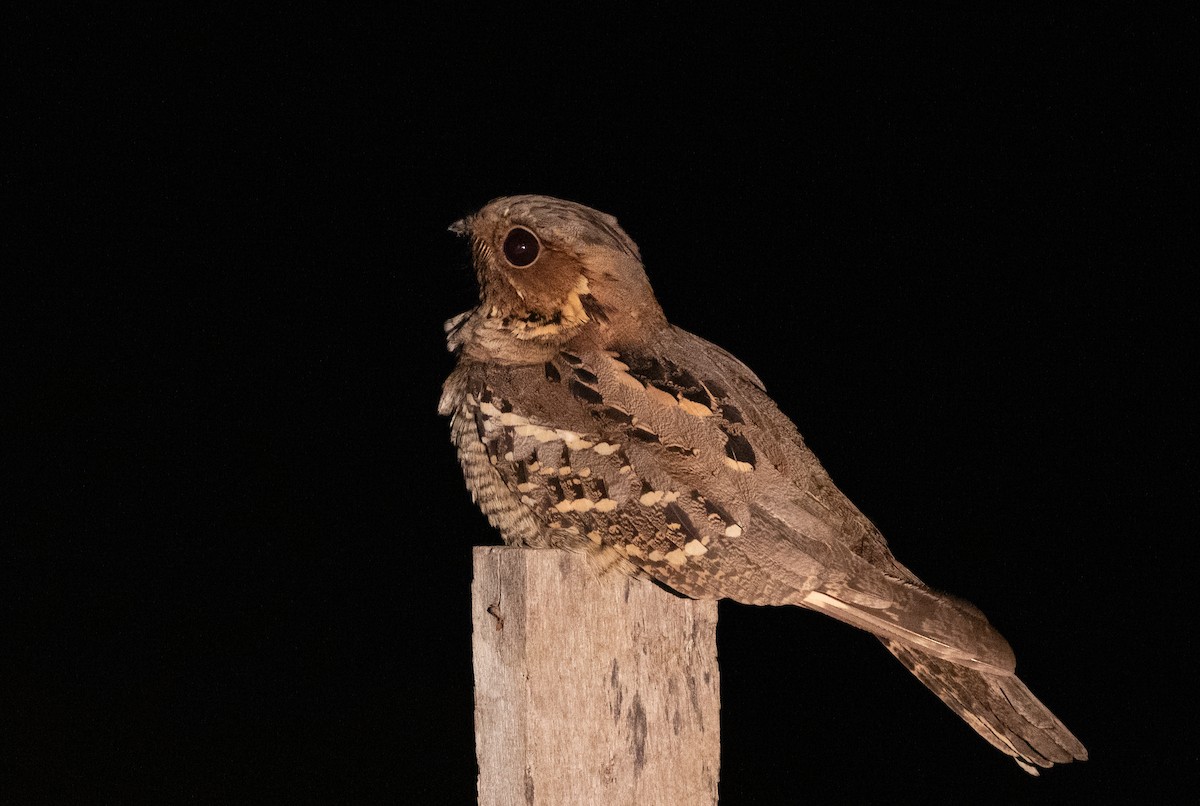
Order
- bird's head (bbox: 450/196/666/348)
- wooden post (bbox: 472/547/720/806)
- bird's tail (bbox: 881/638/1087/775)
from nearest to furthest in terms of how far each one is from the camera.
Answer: wooden post (bbox: 472/547/720/806)
bird's tail (bbox: 881/638/1087/775)
bird's head (bbox: 450/196/666/348)

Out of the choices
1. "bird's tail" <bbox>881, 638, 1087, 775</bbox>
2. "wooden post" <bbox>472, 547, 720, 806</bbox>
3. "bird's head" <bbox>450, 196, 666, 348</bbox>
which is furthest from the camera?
"bird's head" <bbox>450, 196, 666, 348</bbox>

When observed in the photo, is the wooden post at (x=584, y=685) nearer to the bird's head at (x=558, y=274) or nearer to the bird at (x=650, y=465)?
the bird at (x=650, y=465)

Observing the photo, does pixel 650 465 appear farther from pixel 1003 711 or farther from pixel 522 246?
pixel 1003 711

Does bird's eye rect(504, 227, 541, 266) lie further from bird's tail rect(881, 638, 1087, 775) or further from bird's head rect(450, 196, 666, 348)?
bird's tail rect(881, 638, 1087, 775)

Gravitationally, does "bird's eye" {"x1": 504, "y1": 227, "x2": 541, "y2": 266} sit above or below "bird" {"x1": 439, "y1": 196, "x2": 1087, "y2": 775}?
above

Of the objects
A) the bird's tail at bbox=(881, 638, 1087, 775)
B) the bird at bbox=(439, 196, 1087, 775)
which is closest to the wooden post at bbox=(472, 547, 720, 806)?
the bird at bbox=(439, 196, 1087, 775)

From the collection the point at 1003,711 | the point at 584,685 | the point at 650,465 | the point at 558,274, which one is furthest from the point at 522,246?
the point at 1003,711

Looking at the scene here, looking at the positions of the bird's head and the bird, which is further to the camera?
the bird's head

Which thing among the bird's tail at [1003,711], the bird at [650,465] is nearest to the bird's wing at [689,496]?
the bird at [650,465]
